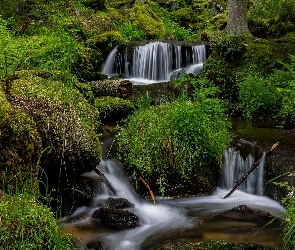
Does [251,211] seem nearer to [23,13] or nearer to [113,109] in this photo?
[113,109]

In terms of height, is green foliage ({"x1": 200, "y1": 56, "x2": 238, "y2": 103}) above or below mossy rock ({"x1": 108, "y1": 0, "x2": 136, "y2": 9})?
below

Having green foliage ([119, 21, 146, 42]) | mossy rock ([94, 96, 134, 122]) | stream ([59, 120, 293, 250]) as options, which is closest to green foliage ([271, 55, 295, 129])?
stream ([59, 120, 293, 250])

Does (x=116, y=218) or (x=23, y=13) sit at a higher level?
(x=23, y=13)

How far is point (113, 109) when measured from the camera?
9.25 m

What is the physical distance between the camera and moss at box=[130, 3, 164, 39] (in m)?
17.9

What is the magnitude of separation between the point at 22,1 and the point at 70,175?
10.3m

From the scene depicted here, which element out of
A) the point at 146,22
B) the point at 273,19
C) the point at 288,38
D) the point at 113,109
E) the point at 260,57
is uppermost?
the point at 146,22

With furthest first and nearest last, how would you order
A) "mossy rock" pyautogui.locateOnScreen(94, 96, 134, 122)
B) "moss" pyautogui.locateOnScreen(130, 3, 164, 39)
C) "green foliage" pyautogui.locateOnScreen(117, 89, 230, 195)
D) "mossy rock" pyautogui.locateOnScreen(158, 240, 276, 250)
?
"moss" pyautogui.locateOnScreen(130, 3, 164, 39), "mossy rock" pyautogui.locateOnScreen(94, 96, 134, 122), "green foliage" pyautogui.locateOnScreen(117, 89, 230, 195), "mossy rock" pyautogui.locateOnScreen(158, 240, 276, 250)

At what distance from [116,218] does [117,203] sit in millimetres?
563

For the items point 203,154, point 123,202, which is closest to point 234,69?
point 203,154

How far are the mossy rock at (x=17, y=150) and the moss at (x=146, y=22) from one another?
13758 mm

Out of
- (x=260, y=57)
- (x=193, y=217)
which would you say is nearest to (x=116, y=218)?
(x=193, y=217)

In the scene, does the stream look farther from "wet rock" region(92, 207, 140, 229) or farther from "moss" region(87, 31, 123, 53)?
"moss" region(87, 31, 123, 53)

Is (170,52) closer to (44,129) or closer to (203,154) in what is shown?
(203,154)
